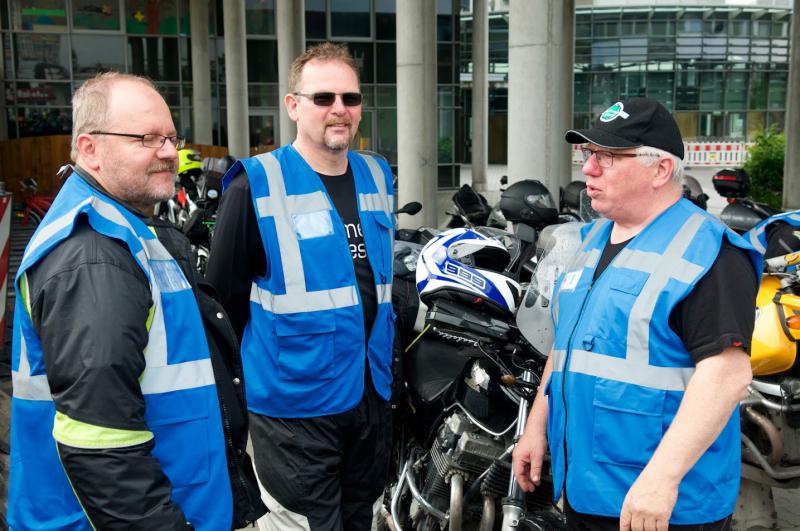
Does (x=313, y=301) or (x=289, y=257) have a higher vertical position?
(x=289, y=257)

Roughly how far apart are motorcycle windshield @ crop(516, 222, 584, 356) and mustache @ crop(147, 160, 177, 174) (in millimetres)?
1583

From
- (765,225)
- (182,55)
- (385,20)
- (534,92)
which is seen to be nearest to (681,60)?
(385,20)

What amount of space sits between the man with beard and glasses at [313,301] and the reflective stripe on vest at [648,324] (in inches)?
40.5

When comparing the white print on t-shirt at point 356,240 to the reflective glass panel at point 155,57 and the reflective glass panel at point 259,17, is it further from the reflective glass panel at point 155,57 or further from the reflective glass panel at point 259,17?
the reflective glass panel at point 259,17

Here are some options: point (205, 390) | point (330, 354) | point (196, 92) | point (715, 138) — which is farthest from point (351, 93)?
point (715, 138)

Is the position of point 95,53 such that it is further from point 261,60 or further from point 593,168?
point 593,168

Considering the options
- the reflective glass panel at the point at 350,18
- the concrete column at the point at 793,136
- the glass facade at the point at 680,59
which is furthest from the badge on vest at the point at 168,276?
the glass facade at the point at 680,59

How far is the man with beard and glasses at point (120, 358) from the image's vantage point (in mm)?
1843

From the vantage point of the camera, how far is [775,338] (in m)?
3.73

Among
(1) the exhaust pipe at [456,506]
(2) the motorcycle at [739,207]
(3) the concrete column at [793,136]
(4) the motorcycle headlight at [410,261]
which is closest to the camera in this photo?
(1) the exhaust pipe at [456,506]

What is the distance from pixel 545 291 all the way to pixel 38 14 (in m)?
29.5

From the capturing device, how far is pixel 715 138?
46.0 m

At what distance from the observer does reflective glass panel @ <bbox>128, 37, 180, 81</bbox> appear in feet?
97.7

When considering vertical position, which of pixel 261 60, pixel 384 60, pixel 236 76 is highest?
pixel 261 60
